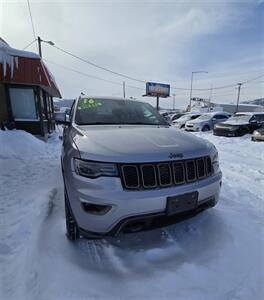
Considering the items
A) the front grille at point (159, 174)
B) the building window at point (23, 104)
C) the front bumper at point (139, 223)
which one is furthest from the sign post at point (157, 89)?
the front bumper at point (139, 223)

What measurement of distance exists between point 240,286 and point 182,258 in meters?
0.54

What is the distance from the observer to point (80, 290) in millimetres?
1781

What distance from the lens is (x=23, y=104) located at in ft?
35.0

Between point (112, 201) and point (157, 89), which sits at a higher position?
point (157, 89)

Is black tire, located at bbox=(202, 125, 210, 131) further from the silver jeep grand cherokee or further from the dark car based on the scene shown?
the silver jeep grand cherokee

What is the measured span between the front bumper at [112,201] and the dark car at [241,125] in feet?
39.1

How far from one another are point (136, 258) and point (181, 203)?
74 centimetres

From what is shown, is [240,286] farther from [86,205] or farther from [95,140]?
[95,140]

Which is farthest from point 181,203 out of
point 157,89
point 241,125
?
point 157,89

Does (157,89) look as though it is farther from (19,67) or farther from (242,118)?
(19,67)

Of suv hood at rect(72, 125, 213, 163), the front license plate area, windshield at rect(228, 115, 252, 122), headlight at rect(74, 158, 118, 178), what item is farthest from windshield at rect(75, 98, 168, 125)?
windshield at rect(228, 115, 252, 122)

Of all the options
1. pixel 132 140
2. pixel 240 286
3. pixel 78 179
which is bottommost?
pixel 240 286

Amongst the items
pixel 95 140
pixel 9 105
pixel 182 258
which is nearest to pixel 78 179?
pixel 95 140

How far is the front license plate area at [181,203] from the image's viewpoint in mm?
2002
